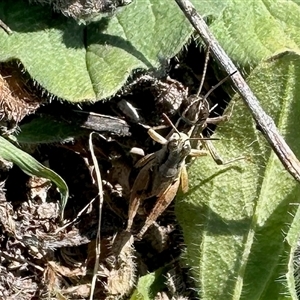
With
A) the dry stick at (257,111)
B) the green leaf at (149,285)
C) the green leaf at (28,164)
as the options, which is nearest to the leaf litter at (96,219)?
the green leaf at (149,285)

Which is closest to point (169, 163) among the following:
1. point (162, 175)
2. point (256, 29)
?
point (162, 175)

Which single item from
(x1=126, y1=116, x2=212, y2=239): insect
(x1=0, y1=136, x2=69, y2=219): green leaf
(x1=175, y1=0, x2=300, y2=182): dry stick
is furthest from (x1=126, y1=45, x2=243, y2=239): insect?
(x1=0, y1=136, x2=69, y2=219): green leaf

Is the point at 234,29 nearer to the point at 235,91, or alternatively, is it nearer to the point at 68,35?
the point at 235,91

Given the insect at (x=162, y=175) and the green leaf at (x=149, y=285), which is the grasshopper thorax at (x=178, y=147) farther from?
the green leaf at (x=149, y=285)

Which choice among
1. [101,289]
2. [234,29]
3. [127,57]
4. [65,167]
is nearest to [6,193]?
[65,167]

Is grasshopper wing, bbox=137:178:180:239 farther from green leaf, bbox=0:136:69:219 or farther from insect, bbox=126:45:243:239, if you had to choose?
A: green leaf, bbox=0:136:69:219

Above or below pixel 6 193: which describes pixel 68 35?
above
